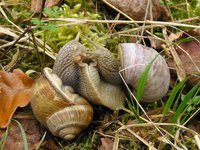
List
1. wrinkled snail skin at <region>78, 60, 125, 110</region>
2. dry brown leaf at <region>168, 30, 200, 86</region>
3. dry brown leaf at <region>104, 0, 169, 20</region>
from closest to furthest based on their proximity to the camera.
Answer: wrinkled snail skin at <region>78, 60, 125, 110</region>, dry brown leaf at <region>168, 30, 200, 86</region>, dry brown leaf at <region>104, 0, 169, 20</region>

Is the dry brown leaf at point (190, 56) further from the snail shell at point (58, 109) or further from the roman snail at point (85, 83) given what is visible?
the snail shell at point (58, 109)

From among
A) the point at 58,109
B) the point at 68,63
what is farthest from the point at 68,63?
the point at 58,109

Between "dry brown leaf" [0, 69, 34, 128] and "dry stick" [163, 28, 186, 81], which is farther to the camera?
"dry stick" [163, 28, 186, 81]

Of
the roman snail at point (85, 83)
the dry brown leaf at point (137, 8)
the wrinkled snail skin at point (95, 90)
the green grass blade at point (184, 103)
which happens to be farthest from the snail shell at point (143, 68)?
the dry brown leaf at point (137, 8)

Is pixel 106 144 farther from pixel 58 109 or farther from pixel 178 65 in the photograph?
pixel 178 65

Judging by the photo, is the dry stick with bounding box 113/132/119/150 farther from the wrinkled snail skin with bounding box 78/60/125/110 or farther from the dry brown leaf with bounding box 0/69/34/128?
the dry brown leaf with bounding box 0/69/34/128

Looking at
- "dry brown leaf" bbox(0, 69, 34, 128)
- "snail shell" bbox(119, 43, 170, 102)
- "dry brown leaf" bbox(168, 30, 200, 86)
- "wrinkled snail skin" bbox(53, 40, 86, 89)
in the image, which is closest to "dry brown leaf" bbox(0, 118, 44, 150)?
"dry brown leaf" bbox(0, 69, 34, 128)
